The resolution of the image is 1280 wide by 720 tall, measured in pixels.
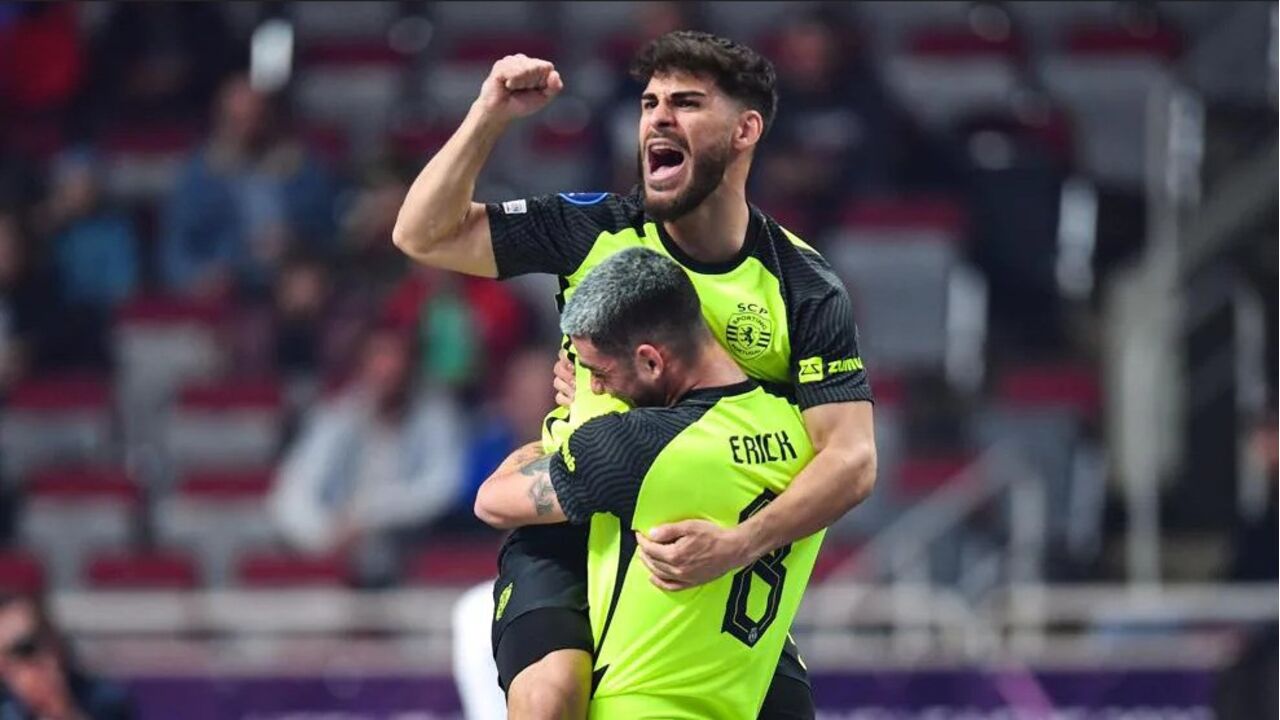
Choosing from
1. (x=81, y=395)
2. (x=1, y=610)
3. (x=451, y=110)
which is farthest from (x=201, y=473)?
(x=1, y=610)

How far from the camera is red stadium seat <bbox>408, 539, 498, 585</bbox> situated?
11562 millimetres

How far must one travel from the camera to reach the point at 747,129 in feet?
18.4

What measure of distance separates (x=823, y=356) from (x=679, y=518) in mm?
482

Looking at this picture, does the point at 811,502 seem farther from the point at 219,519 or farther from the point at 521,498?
the point at 219,519

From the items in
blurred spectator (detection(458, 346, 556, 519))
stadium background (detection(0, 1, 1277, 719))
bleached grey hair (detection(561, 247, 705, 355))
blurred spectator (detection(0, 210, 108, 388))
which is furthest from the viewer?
blurred spectator (detection(0, 210, 108, 388))

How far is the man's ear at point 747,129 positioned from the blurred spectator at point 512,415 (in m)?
5.81

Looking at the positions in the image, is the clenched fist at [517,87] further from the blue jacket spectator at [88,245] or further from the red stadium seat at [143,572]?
the blue jacket spectator at [88,245]

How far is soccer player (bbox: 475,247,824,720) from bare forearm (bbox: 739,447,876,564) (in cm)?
5

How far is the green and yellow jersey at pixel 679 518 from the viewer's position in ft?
17.7

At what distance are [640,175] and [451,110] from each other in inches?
342

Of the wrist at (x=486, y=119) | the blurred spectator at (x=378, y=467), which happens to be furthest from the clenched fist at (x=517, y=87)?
the blurred spectator at (x=378, y=467)

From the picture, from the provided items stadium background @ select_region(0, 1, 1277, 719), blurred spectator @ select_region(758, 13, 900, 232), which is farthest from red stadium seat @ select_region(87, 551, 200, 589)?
blurred spectator @ select_region(758, 13, 900, 232)

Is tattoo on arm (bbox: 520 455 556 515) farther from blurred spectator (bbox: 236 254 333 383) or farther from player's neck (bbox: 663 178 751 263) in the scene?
blurred spectator (bbox: 236 254 333 383)

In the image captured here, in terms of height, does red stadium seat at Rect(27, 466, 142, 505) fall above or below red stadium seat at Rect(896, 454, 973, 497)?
below
